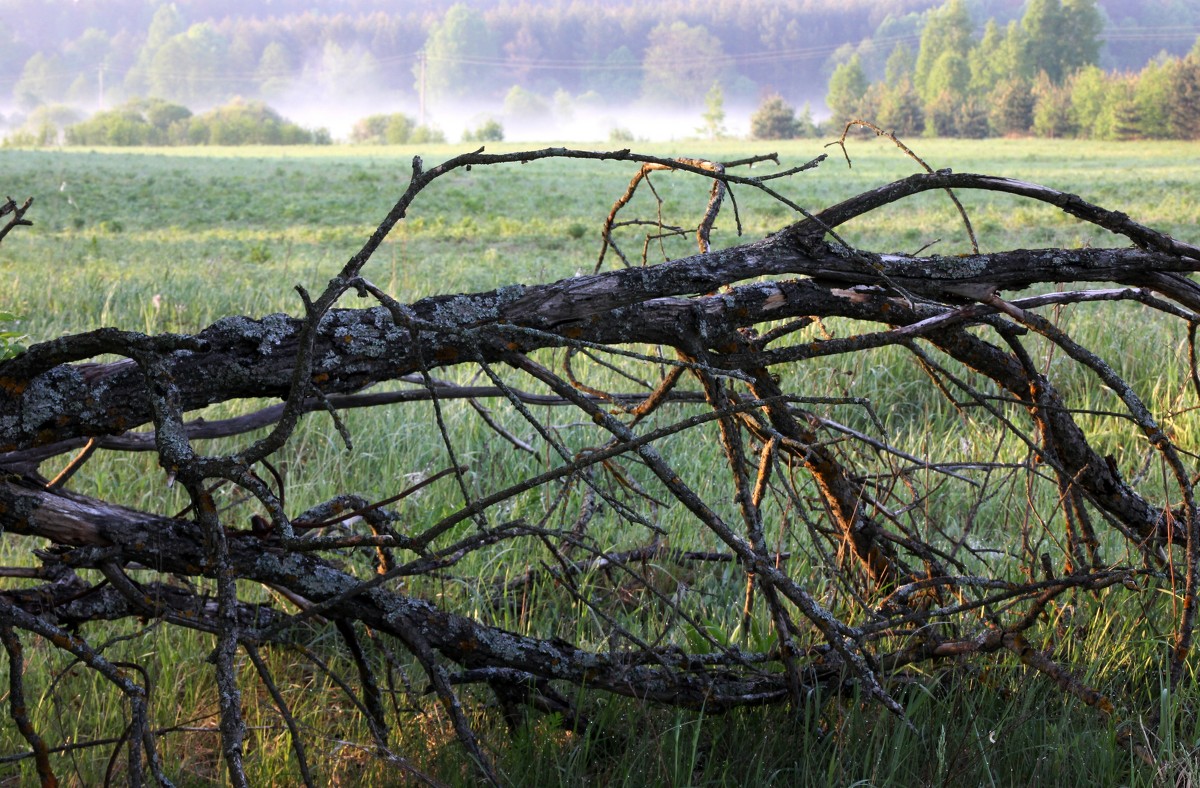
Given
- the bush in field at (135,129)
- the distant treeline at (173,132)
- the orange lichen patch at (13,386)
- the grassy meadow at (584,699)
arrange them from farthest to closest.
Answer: the bush in field at (135,129) → the distant treeline at (173,132) → the grassy meadow at (584,699) → the orange lichen patch at (13,386)

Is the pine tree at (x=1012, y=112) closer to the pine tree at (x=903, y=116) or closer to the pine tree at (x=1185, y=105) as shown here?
the pine tree at (x=903, y=116)

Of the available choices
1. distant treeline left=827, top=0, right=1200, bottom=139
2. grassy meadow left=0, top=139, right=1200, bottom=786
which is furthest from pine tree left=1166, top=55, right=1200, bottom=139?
grassy meadow left=0, top=139, right=1200, bottom=786

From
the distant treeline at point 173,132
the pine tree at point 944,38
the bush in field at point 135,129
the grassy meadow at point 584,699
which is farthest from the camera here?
the pine tree at point 944,38

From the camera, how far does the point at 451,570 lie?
2.89 m

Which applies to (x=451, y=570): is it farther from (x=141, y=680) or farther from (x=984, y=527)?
(x=984, y=527)

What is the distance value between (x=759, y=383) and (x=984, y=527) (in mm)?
1966

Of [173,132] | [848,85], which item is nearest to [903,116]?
[848,85]

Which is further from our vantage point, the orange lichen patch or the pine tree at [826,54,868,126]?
the pine tree at [826,54,868,126]

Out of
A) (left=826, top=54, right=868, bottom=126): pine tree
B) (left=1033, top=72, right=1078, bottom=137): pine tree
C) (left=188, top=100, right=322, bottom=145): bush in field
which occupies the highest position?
(left=826, top=54, right=868, bottom=126): pine tree

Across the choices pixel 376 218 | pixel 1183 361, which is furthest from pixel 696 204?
pixel 1183 361

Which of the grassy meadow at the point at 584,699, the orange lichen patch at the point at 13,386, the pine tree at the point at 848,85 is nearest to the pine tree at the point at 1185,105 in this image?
the grassy meadow at the point at 584,699

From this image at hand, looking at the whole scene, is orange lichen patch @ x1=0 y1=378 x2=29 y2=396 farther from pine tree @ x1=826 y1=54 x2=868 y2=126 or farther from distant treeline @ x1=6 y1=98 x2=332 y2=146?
pine tree @ x1=826 y1=54 x2=868 y2=126

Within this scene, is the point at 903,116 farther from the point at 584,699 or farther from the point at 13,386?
the point at 13,386

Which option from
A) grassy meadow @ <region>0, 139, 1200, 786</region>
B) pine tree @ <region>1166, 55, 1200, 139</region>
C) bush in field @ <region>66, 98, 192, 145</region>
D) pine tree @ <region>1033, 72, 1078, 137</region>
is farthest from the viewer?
bush in field @ <region>66, 98, 192, 145</region>
